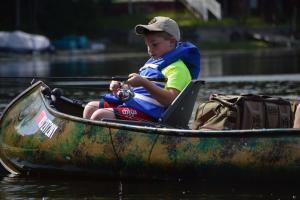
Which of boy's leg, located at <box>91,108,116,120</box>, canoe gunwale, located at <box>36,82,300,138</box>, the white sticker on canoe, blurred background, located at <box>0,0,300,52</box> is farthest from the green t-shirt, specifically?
blurred background, located at <box>0,0,300,52</box>

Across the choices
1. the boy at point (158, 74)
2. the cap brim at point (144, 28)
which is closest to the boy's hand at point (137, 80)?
the boy at point (158, 74)

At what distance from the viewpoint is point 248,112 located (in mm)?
8625

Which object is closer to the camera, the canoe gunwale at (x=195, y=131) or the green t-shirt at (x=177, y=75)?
the canoe gunwale at (x=195, y=131)

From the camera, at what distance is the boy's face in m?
8.91

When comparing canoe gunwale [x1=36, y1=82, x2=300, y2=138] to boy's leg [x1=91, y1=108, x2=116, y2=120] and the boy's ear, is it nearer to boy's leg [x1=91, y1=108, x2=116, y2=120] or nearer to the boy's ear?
boy's leg [x1=91, y1=108, x2=116, y2=120]

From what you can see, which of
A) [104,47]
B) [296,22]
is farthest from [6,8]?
[296,22]

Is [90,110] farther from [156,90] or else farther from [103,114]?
[156,90]

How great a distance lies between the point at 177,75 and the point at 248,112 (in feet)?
2.42

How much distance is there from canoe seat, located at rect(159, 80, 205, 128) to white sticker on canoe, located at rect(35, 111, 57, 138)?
42.6 inches

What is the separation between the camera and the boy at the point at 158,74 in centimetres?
880

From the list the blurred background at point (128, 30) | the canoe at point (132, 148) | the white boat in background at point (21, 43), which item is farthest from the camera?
the white boat in background at point (21, 43)

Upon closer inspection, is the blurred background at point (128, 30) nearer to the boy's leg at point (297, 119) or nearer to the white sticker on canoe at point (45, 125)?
the white sticker on canoe at point (45, 125)

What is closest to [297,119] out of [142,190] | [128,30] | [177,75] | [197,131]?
[197,131]

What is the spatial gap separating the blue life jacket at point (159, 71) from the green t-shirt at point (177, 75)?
0.04m
